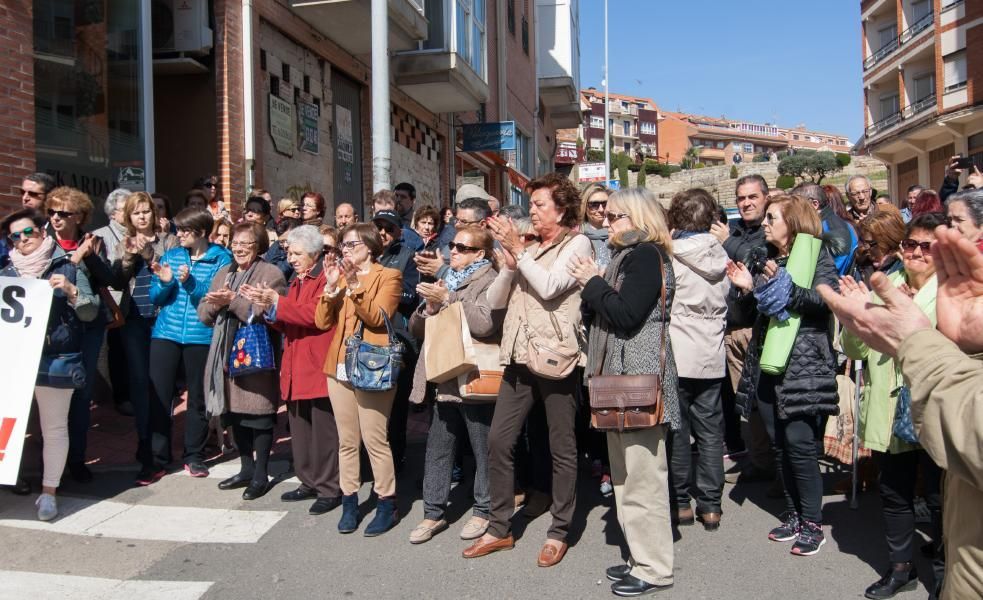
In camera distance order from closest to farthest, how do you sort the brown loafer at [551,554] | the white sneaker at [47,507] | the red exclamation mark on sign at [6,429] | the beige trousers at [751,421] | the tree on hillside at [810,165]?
1. the brown loafer at [551,554]
2. the red exclamation mark on sign at [6,429]
3. the white sneaker at [47,507]
4. the beige trousers at [751,421]
5. the tree on hillside at [810,165]

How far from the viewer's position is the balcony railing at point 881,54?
130 ft

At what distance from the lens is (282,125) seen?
470 inches

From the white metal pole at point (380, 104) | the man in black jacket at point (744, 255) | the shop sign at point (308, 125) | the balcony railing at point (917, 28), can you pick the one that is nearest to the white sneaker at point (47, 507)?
the white metal pole at point (380, 104)

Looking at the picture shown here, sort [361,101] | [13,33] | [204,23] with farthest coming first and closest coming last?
[361,101] < [204,23] < [13,33]

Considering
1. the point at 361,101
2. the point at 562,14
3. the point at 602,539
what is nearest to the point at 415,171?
the point at 361,101

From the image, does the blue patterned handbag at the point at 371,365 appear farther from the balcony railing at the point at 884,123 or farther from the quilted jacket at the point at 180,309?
the balcony railing at the point at 884,123

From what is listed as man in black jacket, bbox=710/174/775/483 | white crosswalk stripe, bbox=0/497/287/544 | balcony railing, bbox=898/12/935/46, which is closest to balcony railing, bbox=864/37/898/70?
balcony railing, bbox=898/12/935/46

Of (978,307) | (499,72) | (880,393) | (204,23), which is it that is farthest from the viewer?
(499,72)

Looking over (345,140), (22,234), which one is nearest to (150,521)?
(22,234)

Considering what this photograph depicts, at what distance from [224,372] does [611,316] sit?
9.91ft

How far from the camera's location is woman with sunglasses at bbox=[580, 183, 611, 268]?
629cm

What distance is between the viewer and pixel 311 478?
5.57 meters

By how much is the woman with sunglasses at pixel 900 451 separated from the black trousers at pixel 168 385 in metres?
4.46

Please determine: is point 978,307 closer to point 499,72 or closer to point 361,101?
point 361,101
